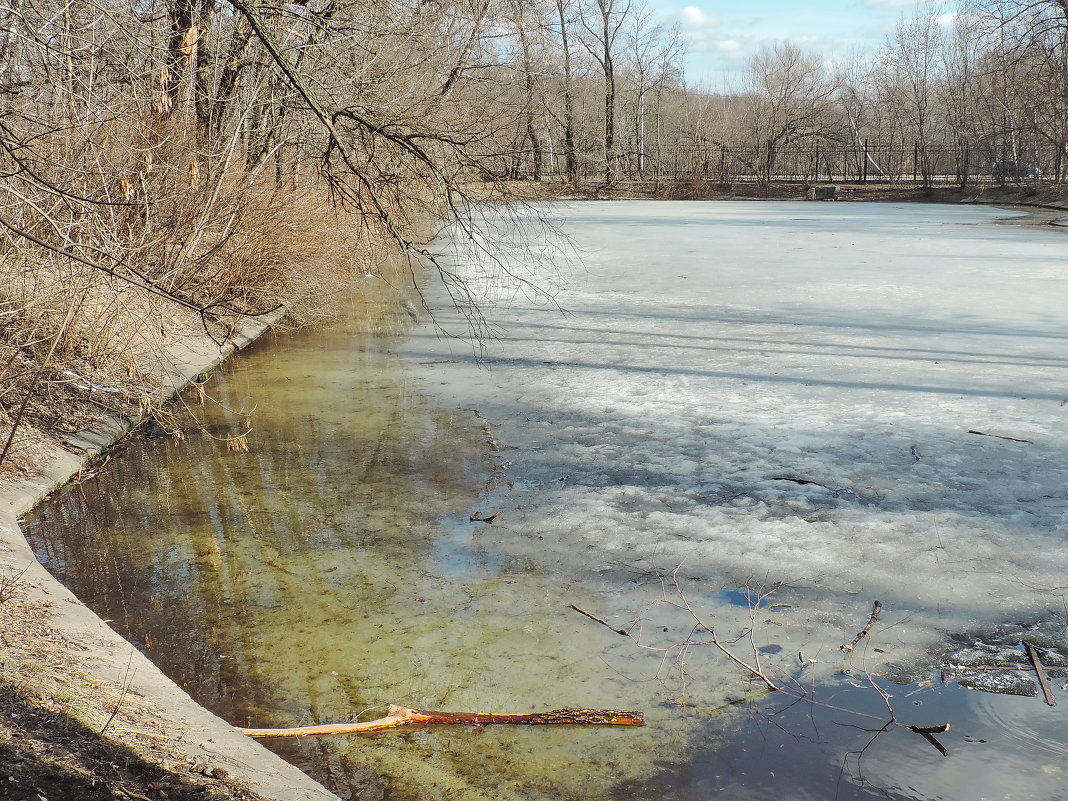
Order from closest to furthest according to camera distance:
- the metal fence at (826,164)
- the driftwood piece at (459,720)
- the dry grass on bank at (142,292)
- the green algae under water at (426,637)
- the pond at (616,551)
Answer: the green algae under water at (426,637) → the pond at (616,551) → the driftwood piece at (459,720) → the dry grass on bank at (142,292) → the metal fence at (826,164)

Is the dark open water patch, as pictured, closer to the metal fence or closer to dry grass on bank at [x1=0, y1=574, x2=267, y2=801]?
dry grass on bank at [x1=0, y1=574, x2=267, y2=801]

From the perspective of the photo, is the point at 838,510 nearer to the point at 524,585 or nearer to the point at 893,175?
the point at 524,585

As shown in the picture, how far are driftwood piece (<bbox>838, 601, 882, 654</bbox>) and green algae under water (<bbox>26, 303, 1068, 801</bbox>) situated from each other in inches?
13.1

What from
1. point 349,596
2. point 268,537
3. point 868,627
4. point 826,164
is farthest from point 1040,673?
point 826,164

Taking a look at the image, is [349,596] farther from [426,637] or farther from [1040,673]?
A: [1040,673]

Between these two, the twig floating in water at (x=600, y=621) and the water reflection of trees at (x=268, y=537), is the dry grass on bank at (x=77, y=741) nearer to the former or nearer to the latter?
the water reflection of trees at (x=268, y=537)

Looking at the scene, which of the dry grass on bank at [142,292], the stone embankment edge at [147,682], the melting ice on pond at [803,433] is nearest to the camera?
the stone embankment edge at [147,682]

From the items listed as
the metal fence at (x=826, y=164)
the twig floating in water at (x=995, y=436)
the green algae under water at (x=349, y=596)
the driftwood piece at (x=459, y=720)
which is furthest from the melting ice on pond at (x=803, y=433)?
the metal fence at (x=826, y=164)

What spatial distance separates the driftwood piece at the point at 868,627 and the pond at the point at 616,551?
0.03 meters

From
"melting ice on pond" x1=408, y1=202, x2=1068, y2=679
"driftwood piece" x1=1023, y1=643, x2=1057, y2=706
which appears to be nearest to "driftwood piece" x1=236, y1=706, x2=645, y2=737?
"melting ice on pond" x1=408, y1=202, x2=1068, y2=679

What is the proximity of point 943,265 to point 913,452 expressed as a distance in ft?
33.6

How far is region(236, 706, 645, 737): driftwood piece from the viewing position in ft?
12.0

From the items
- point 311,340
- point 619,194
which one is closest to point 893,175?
point 619,194

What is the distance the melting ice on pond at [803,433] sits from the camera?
4812 millimetres
